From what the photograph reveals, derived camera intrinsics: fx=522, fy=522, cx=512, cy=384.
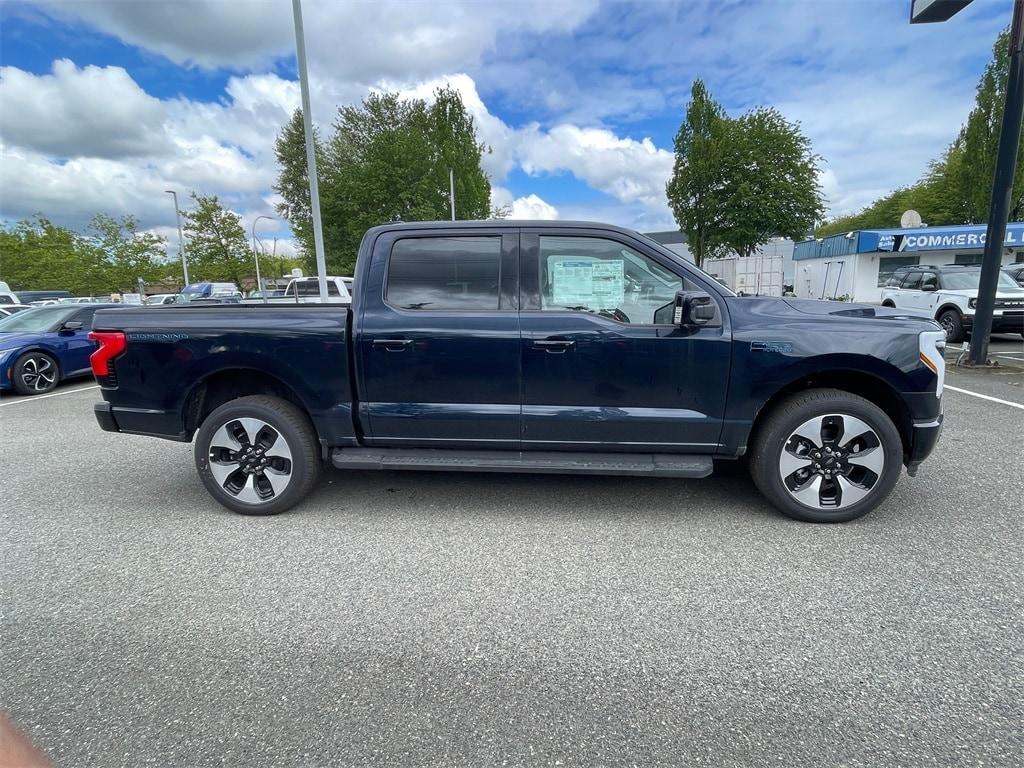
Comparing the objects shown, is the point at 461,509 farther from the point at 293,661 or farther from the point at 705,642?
the point at 705,642

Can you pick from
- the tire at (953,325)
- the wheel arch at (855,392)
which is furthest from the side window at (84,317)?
the tire at (953,325)

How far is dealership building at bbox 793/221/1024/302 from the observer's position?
28.1 m

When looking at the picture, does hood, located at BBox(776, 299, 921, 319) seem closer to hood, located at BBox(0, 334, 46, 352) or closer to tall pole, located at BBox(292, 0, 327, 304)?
tall pole, located at BBox(292, 0, 327, 304)

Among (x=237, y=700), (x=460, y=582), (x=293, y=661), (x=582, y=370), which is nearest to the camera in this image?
(x=237, y=700)

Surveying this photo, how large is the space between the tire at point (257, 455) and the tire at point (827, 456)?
9.96 feet

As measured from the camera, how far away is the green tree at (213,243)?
40.6 metres

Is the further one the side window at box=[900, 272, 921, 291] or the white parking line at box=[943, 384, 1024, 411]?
the side window at box=[900, 272, 921, 291]

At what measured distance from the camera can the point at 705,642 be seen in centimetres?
229

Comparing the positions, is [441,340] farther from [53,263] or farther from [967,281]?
[53,263]

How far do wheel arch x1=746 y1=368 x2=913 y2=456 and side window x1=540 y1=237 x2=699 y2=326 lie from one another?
3.14 ft

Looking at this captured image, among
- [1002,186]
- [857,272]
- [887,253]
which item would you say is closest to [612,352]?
[1002,186]

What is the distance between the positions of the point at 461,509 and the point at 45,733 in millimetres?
2261

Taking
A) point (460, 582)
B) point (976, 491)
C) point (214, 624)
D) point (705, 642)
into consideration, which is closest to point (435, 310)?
point (460, 582)

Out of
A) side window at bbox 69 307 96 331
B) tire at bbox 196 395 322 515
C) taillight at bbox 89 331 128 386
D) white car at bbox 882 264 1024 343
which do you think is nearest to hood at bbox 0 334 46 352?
side window at bbox 69 307 96 331
